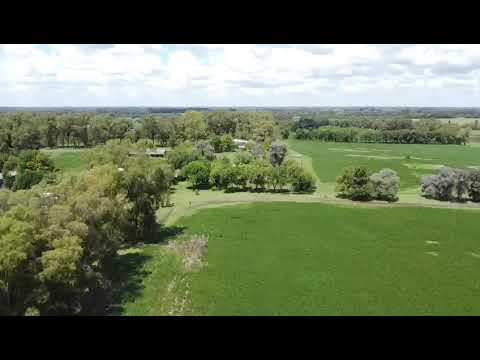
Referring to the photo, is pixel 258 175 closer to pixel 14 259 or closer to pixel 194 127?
pixel 14 259

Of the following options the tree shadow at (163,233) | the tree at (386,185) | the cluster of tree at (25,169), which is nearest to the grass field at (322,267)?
the tree shadow at (163,233)

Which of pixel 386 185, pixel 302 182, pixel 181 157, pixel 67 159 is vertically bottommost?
pixel 302 182

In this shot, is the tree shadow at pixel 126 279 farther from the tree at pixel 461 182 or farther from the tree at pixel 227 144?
the tree at pixel 227 144

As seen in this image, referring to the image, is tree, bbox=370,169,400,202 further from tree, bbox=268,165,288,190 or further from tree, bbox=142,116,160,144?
tree, bbox=142,116,160,144

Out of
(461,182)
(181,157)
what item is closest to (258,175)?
(181,157)
